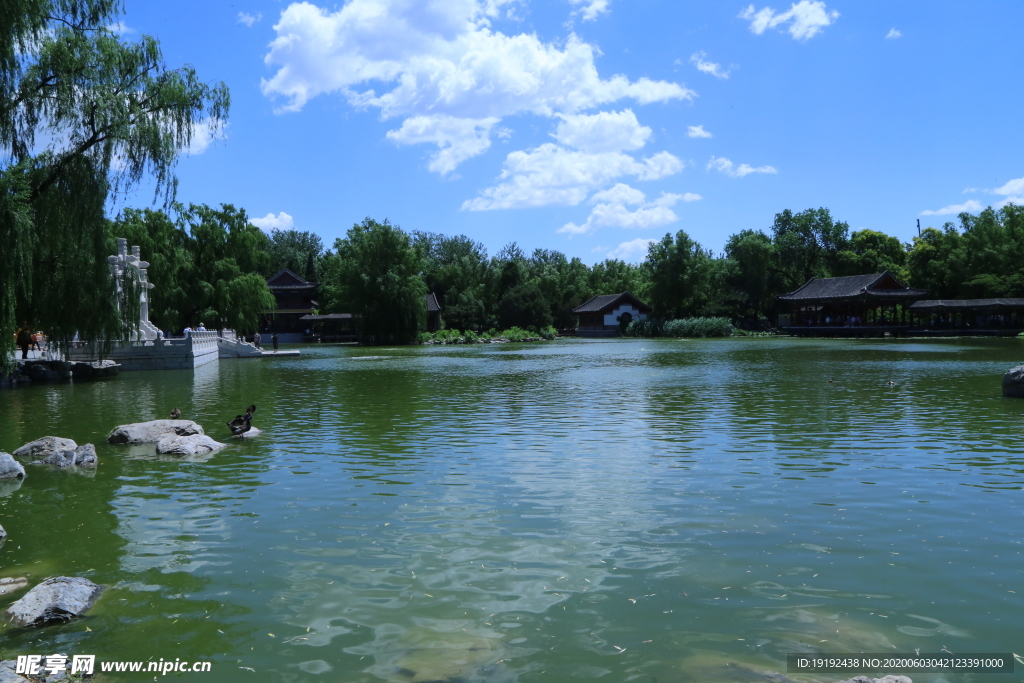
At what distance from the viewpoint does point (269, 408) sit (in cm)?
1828

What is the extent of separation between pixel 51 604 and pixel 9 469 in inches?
244

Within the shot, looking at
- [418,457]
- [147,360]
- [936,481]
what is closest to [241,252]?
[147,360]

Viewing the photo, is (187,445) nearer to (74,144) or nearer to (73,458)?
(73,458)

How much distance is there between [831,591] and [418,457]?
6889mm

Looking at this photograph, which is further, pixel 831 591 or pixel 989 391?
pixel 989 391

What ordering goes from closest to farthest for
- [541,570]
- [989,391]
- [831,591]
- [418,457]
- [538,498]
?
1. [831,591]
2. [541,570]
3. [538,498]
4. [418,457]
5. [989,391]

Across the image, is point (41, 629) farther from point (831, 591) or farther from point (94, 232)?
point (94, 232)

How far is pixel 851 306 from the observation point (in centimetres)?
6831

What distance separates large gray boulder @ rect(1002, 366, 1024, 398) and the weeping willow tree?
66.3ft

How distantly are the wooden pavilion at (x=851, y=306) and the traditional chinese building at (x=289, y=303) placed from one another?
4943cm

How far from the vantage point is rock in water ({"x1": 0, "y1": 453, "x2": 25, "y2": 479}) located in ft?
33.6

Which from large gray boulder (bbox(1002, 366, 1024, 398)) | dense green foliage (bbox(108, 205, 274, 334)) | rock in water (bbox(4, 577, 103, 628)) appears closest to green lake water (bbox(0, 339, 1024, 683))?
rock in water (bbox(4, 577, 103, 628))

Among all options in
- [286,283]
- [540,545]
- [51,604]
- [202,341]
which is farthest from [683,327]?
[51,604]

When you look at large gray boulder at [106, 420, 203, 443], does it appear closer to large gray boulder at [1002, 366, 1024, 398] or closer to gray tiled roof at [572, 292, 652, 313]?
large gray boulder at [1002, 366, 1024, 398]
